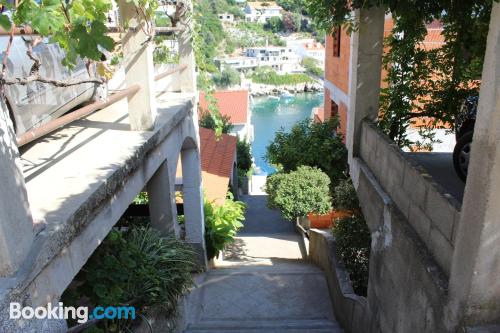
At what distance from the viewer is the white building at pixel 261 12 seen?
372 ft

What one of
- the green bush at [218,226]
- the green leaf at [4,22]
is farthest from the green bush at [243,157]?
the green leaf at [4,22]

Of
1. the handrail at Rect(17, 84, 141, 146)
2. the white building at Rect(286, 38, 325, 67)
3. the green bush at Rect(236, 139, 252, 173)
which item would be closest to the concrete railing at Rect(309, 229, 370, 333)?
the handrail at Rect(17, 84, 141, 146)

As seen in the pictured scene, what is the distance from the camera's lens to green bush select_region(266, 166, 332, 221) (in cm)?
1091

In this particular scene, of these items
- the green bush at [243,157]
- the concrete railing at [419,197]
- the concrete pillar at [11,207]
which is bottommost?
the green bush at [243,157]

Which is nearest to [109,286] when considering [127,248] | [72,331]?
[127,248]

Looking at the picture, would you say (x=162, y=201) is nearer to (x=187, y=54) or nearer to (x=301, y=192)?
(x=187, y=54)

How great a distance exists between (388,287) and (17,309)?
11.5ft

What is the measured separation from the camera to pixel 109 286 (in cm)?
405

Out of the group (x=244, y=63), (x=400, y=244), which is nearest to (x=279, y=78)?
(x=244, y=63)

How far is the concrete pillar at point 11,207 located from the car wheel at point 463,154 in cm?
453

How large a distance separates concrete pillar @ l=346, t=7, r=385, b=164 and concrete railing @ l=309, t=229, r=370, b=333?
2339mm

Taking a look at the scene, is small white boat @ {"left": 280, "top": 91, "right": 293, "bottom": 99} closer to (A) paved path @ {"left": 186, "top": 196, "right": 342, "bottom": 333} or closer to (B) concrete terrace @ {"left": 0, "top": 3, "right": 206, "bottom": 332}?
(A) paved path @ {"left": 186, "top": 196, "right": 342, "bottom": 333}

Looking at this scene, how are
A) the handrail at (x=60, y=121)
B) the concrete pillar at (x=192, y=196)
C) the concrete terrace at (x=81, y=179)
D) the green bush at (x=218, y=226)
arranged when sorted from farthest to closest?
1. the green bush at (x=218, y=226)
2. the concrete pillar at (x=192, y=196)
3. the handrail at (x=60, y=121)
4. the concrete terrace at (x=81, y=179)

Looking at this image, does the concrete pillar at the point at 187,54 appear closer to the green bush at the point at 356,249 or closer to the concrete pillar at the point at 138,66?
the concrete pillar at the point at 138,66
